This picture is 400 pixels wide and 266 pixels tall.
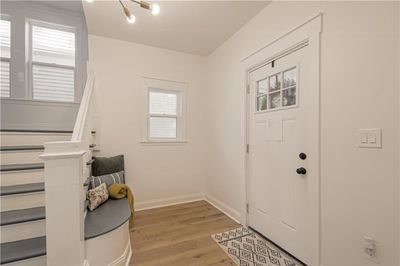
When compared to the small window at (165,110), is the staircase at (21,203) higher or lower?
lower

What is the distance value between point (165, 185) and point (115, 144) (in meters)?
1.09

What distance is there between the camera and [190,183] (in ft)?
11.2

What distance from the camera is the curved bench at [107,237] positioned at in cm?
147

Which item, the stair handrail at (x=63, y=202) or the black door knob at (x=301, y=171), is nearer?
the stair handrail at (x=63, y=202)

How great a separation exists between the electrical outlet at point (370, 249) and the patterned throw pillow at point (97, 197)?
234 centimetres

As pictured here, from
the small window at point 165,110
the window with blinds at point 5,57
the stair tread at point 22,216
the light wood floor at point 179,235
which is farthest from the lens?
the small window at point 165,110

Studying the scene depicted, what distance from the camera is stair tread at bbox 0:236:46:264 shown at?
132 centimetres

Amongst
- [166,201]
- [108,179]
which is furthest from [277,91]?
[166,201]

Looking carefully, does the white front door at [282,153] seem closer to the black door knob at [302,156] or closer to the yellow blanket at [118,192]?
the black door knob at [302,156]

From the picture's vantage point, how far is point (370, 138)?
4.10 ft

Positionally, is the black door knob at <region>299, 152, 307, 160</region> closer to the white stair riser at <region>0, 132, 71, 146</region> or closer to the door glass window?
the door glass window

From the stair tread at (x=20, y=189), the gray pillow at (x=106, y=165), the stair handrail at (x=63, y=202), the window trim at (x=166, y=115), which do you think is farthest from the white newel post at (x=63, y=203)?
the window trim at (x=166, y=115)

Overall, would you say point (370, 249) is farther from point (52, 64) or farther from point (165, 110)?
point (52, 64)

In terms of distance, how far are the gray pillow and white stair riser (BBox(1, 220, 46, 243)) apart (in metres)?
0.97
